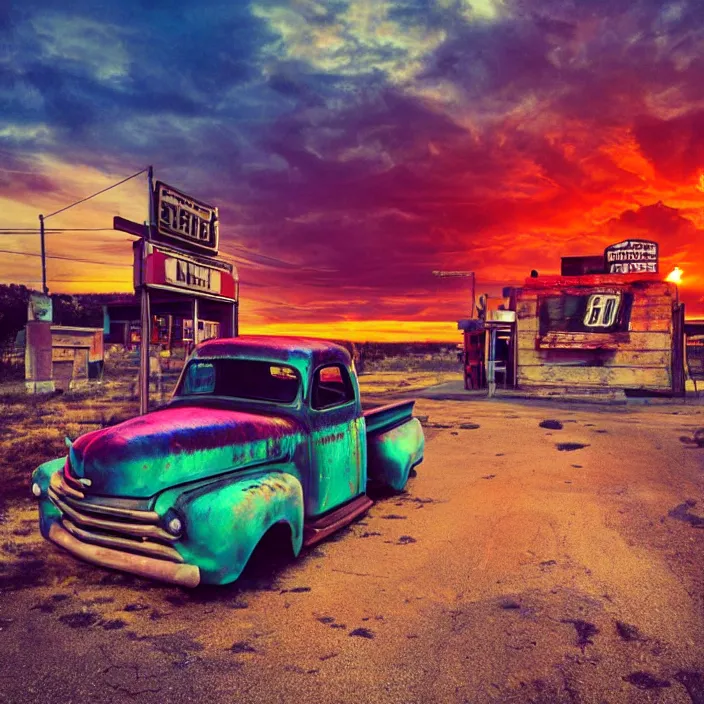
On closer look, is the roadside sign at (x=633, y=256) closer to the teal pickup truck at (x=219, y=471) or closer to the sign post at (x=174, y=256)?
the sign post at (x=174, y=256)

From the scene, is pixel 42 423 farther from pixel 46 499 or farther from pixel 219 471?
pixel 219 471

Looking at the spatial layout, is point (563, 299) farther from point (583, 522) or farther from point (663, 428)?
point (583, 522)

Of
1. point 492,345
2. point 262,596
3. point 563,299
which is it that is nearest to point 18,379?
point 492,345

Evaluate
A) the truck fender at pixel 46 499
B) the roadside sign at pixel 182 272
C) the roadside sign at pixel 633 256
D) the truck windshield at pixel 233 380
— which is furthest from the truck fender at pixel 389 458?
the roadside sign at pixel 633 256

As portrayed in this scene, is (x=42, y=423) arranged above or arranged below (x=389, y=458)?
below

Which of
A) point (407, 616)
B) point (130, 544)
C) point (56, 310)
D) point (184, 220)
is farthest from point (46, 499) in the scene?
point (56, 310)

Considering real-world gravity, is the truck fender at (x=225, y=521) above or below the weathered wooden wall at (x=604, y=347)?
below

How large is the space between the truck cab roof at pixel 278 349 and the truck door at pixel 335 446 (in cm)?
12

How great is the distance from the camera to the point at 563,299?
1928 centimetres

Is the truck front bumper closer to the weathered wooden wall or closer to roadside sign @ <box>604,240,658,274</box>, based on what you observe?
the weathered wooden wall

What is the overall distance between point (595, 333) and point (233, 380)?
1678 cm

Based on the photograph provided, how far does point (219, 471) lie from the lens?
3.80 m

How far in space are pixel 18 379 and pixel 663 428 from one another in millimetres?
23007

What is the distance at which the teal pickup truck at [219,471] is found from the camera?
3500 millimetres
